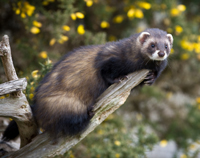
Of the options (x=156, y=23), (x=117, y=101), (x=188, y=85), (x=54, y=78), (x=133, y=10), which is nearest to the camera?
(x=117, y=101)

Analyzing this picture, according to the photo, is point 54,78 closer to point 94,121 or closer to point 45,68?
point 45,68

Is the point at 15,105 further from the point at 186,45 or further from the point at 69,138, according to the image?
the point at 186,45

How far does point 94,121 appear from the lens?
329cm

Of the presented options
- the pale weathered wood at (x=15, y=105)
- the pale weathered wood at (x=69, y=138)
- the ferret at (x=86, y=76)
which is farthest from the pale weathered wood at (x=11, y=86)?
the pale weathered wood at (x=69, y=138)

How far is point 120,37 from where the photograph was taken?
646 cm

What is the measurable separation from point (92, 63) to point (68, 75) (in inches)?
15.0

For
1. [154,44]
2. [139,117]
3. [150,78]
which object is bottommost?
[139,117]

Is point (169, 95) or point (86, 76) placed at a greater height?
point (86, 76)

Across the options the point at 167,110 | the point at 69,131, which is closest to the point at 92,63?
the point at 69,131

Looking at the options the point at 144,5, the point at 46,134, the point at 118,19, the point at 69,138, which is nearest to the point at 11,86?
the point at 46,134

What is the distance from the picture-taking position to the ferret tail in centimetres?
343

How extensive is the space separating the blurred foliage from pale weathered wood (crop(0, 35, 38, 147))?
21.5 inches

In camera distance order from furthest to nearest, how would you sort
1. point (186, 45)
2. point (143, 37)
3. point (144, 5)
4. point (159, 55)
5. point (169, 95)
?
point (169, 95) → point (186, 45) → point (144, 5) → point (143, 37) → point (159, 55)

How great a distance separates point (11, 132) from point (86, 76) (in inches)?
49.8
